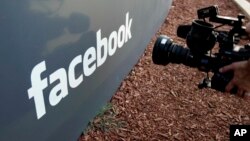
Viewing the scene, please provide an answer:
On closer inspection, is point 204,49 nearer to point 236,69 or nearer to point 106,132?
point 236,69

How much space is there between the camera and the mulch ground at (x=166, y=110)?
295cm

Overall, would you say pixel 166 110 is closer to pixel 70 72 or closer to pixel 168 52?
pixel 168 52

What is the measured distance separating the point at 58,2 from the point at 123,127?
68.8 inches

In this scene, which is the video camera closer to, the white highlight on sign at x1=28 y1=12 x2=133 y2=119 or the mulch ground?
the white highlight on sign at x1=28 y1=12 x2=133 y2=119

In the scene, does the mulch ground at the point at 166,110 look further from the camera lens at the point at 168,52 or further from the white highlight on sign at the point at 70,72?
the camera lens at the point at 168,52

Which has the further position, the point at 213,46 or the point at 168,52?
the point at 168,52

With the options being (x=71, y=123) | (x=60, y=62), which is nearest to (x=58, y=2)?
(x=60, y=62)

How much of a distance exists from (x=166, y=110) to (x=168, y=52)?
1315 mm

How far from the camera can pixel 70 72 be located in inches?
65.4

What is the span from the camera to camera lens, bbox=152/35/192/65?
2.00 m

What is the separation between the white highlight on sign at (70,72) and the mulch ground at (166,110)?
0.83 metres

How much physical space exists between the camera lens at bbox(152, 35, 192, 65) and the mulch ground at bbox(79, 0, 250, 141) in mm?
1027

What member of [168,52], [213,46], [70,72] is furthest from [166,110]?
[70,72]

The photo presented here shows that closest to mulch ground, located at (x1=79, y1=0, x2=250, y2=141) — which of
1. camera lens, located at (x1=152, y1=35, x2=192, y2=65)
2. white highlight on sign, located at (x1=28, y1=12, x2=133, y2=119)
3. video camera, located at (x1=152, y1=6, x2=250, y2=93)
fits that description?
white highlight on sign, located at (x1=28, y1=12, x2=133, y2=119)
